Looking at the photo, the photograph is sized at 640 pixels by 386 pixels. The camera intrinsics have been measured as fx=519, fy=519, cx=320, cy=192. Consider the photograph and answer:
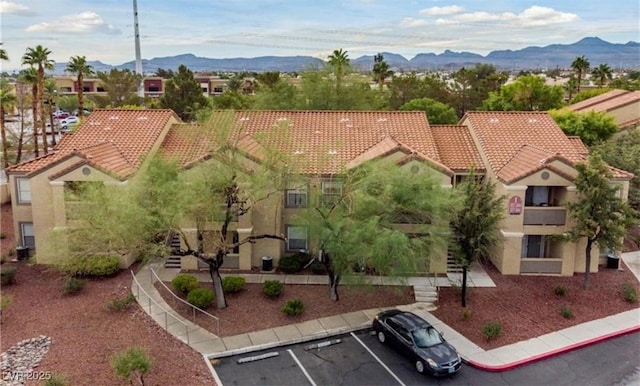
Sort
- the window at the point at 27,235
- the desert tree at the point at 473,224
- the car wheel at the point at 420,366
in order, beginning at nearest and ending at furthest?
the car wheel at the point at 420,366
the desert tree at the point at 473,224
the window at the point at 27,235

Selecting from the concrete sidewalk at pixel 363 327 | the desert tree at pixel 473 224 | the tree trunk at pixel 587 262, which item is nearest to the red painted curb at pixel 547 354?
the concrete sidewalk at pixel 363 327

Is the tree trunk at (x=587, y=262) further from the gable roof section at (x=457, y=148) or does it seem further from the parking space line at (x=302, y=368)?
the parking space line at (x=302, y=368)

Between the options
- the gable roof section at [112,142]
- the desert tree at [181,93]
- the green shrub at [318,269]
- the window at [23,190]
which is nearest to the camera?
the green shrub at [318,269]

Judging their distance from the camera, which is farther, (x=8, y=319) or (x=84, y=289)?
(x=84, y=289)

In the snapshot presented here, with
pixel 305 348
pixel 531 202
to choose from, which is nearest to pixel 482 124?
pixel 531 202

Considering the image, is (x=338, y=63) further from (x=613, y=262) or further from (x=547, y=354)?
(x=547, y=354)

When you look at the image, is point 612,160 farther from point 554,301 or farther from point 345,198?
point 345,198

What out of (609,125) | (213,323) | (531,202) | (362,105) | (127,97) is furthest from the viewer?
(127,97)
